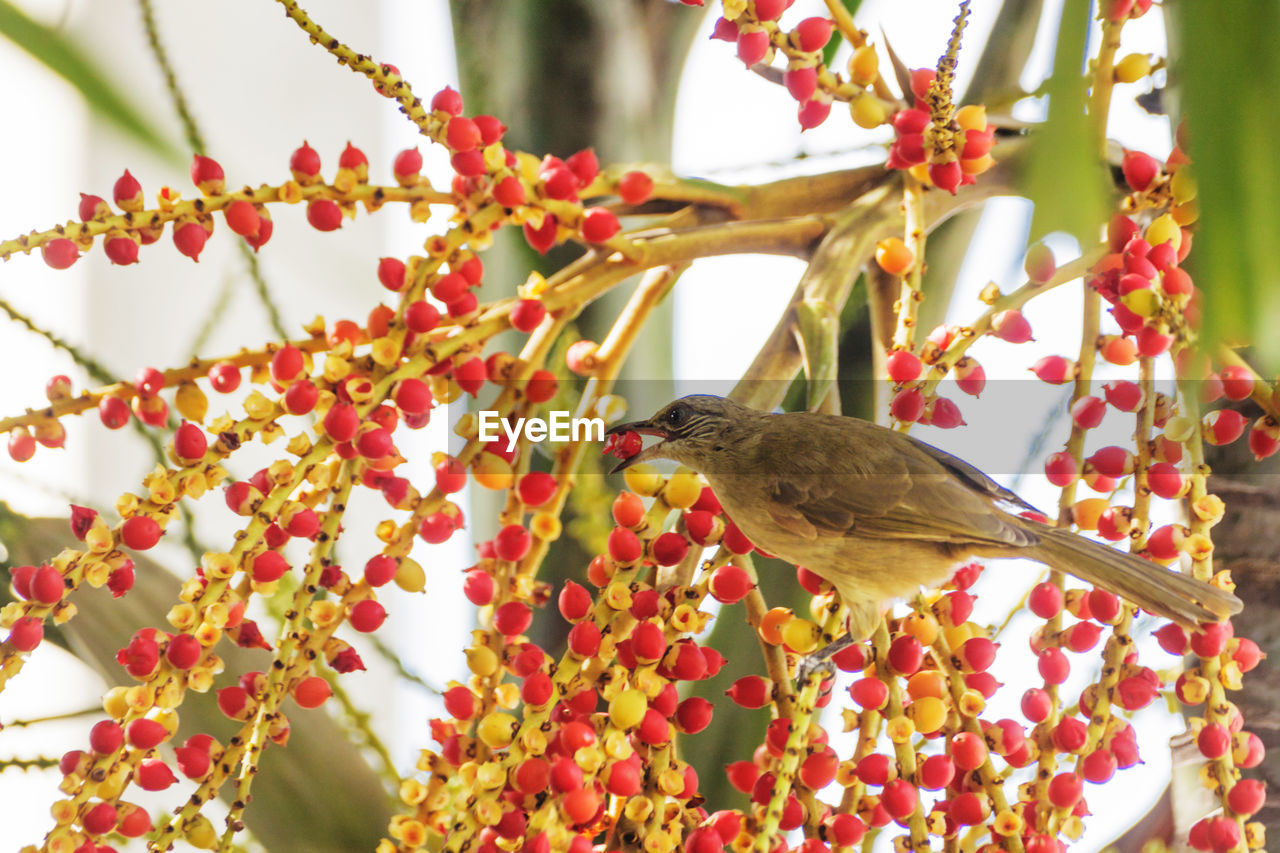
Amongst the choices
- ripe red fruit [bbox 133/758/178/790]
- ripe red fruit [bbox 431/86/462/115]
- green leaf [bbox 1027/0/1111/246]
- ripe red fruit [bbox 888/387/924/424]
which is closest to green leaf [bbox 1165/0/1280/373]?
green leaf [bbox 1027/0/1111/246]

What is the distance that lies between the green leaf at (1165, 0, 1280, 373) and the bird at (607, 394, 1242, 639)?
19 centimetres

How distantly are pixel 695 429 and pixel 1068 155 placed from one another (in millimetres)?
254

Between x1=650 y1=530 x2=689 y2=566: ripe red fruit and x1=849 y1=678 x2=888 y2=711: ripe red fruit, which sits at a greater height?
x1=650 y1=530 x2=689 y2=566: ripe red fruit

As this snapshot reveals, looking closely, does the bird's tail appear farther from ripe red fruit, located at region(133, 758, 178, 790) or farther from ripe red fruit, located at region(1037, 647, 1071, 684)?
ripe red fruit, located at region(133, 758, 178, 790)

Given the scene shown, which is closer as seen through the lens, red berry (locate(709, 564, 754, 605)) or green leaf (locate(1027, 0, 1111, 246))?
green leaf (locate(1027, 0, 1111, 246))

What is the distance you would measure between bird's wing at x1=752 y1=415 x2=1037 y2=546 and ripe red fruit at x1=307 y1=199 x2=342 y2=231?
0.70 feet

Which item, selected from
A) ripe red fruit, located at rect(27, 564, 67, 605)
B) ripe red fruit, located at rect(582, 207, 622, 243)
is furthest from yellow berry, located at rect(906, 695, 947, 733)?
ripe red fruit, located at rect(27, 564, 67, 605)

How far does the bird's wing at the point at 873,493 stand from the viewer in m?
0.38

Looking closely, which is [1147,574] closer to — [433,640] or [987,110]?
[987,110]

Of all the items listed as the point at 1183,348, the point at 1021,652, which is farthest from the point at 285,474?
the point at 1021,652

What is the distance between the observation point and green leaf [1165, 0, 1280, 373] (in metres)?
0.18

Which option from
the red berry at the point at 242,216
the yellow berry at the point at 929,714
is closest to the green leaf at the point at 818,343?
the yellow berry at the point at 929,714

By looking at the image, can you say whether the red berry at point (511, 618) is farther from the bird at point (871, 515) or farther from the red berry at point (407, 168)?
the red berry at point (407, 168)

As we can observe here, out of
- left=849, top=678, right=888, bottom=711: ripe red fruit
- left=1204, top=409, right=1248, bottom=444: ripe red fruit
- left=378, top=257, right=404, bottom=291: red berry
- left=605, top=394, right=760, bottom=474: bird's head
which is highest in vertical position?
left=378, top=257, right=404, bottom=291: red berry
